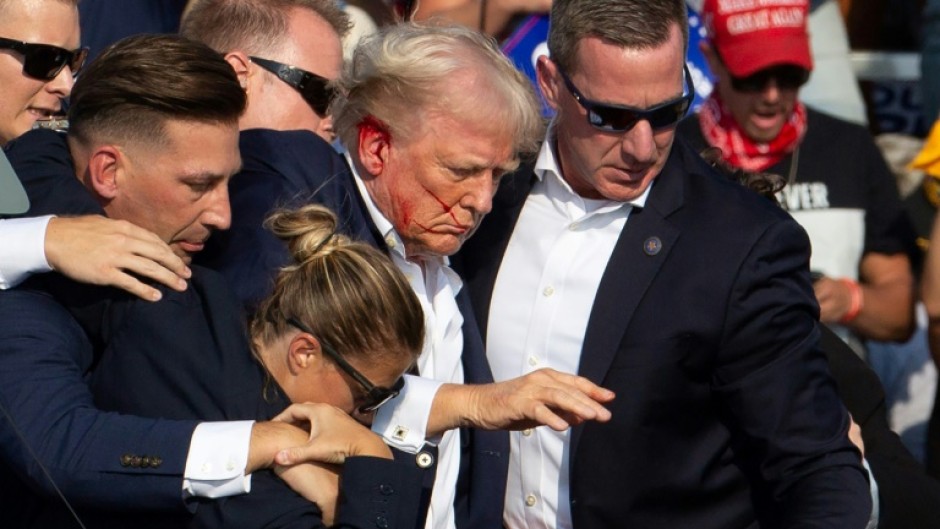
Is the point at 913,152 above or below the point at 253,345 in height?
below

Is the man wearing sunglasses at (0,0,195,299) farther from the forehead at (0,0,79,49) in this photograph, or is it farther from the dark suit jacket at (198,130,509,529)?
the forehead at (0,0,79,49)

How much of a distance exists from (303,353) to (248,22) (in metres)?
1.17

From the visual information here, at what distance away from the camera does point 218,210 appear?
124 inches

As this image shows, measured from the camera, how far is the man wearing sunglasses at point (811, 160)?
16.9 ft

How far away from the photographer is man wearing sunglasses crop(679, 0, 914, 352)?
516cm

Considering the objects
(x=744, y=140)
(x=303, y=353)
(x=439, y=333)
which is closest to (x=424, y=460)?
(x=439, y=333)

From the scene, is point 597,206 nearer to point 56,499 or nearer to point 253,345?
point 253,345

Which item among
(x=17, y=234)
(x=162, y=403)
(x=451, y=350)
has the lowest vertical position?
(x=451, y=350)

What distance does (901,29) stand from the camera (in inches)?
289

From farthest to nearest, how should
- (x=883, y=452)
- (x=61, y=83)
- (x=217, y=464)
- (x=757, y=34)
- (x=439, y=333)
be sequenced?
(x=757, y=34)
(x=883, y=452)
(x=61, y=83)
(x=439, y=333)
(x=217, y=464)

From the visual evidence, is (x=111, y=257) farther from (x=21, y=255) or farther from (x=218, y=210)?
(x=218, y=210)

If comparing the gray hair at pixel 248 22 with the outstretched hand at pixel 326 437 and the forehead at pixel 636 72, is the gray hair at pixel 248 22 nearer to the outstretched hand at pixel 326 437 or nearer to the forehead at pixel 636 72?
the forehead at pixel 636 72

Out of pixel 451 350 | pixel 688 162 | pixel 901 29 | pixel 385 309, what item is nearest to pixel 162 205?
pixel 385 309

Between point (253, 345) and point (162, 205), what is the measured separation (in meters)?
0.36
